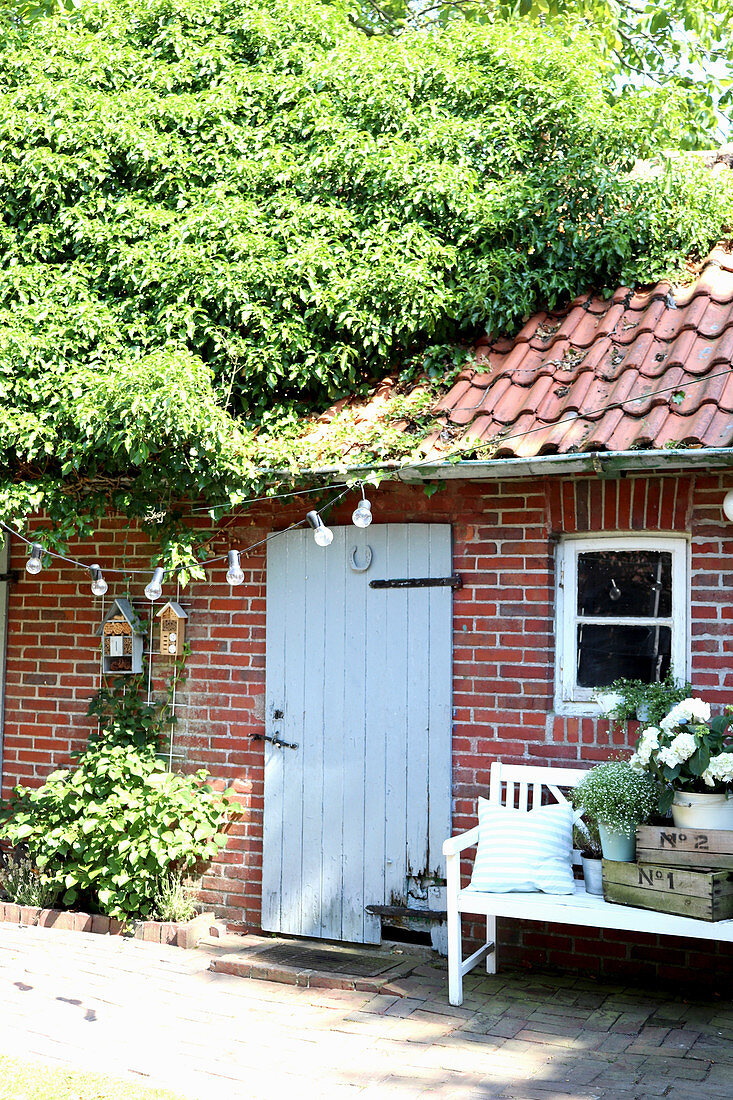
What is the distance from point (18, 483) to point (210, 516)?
122 centimetres

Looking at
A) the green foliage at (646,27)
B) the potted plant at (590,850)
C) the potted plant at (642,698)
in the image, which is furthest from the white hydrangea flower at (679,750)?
the green foliage at (646,27)

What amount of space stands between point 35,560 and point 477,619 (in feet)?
8.61

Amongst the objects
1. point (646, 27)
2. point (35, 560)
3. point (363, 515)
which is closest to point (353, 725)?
point (363, 515)

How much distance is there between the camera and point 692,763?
15.7 ft

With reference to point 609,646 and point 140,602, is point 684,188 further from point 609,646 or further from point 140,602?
point 140,602

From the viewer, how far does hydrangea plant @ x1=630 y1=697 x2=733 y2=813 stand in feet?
15.6

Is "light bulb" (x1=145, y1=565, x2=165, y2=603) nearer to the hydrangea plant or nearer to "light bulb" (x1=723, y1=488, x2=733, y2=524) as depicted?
the hydrangea plant

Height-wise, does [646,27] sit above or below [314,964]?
above

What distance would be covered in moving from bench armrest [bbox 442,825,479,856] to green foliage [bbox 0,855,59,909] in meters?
2.93

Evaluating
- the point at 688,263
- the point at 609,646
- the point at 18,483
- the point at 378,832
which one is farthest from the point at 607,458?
the point at 18,483

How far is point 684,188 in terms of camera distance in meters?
6.39

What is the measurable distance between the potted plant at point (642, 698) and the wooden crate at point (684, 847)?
577mm

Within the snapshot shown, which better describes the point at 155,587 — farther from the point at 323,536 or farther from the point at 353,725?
the point at 353,725

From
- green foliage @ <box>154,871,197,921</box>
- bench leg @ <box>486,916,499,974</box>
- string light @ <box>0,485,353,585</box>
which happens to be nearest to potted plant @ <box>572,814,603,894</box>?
bench leg @ <box>486,916,499,974</box>
